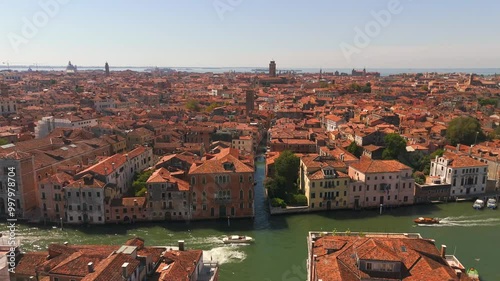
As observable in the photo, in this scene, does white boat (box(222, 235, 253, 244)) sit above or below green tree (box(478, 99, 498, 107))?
below

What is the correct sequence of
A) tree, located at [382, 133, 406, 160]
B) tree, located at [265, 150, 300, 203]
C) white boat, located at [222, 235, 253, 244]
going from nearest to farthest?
1. white boat, located at [222, 235, 253, 244]
2. tree, located at [265, 150, 300, 203]
3. tree, located at [382, 133, 406, 160]

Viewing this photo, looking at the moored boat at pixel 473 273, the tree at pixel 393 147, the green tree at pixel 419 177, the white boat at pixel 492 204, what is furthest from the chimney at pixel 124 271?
the tree at pixel 393 147

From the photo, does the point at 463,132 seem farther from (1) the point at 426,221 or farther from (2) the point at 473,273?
(2) the point at 473,273

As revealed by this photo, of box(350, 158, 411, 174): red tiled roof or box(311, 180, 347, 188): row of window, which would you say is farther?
box(350, 158, 411, 174): red tiled roof

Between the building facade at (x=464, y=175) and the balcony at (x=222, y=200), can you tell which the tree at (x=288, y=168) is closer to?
the balcony at (x=222, y=200)

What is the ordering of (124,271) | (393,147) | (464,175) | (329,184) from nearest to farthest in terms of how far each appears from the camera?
(124,271)
(329,184)
(464,175)
(393,147)

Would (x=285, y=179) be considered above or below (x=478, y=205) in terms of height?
above

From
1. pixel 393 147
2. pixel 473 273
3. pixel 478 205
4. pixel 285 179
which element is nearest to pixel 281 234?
pixel 285 179

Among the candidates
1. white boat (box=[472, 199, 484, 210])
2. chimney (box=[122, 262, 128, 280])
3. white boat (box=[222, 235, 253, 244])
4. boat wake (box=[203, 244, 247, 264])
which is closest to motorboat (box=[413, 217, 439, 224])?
white boat (box=[472, 199, 484, 210])

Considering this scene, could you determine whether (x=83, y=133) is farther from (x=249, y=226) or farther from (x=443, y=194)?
(x=443, y=194)

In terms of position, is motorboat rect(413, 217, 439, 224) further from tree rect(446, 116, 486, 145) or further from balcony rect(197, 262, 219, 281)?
tree rect(446, 116, 486, 145)
